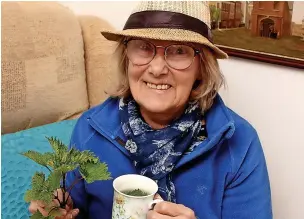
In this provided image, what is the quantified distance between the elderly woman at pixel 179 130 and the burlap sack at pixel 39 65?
26 centimetres

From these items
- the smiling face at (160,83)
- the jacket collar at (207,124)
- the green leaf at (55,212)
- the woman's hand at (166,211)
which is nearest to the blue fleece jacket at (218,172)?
the jacket collar at (207,124)

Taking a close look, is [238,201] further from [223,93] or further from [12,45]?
[12,45]

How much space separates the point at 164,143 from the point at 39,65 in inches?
20.4

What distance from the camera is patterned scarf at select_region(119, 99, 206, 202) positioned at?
3.82ft

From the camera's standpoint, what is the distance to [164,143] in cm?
118

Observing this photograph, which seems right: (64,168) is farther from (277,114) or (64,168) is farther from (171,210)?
(277,114)

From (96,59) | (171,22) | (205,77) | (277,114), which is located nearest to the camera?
(171,22)

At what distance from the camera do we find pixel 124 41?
3.95ft

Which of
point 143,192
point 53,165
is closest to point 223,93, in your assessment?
point 143,192

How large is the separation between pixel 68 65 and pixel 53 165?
709 mm

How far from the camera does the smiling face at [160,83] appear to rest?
3.67 ft

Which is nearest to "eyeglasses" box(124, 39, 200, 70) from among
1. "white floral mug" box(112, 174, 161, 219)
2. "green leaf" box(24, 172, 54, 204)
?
"white floral mug" box(112, 174, 161, 219)

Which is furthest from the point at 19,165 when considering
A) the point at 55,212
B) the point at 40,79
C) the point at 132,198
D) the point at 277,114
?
the point at 277,114

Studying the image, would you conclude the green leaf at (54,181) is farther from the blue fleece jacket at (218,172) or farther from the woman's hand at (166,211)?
the blue fleece jacket at (218,172)
